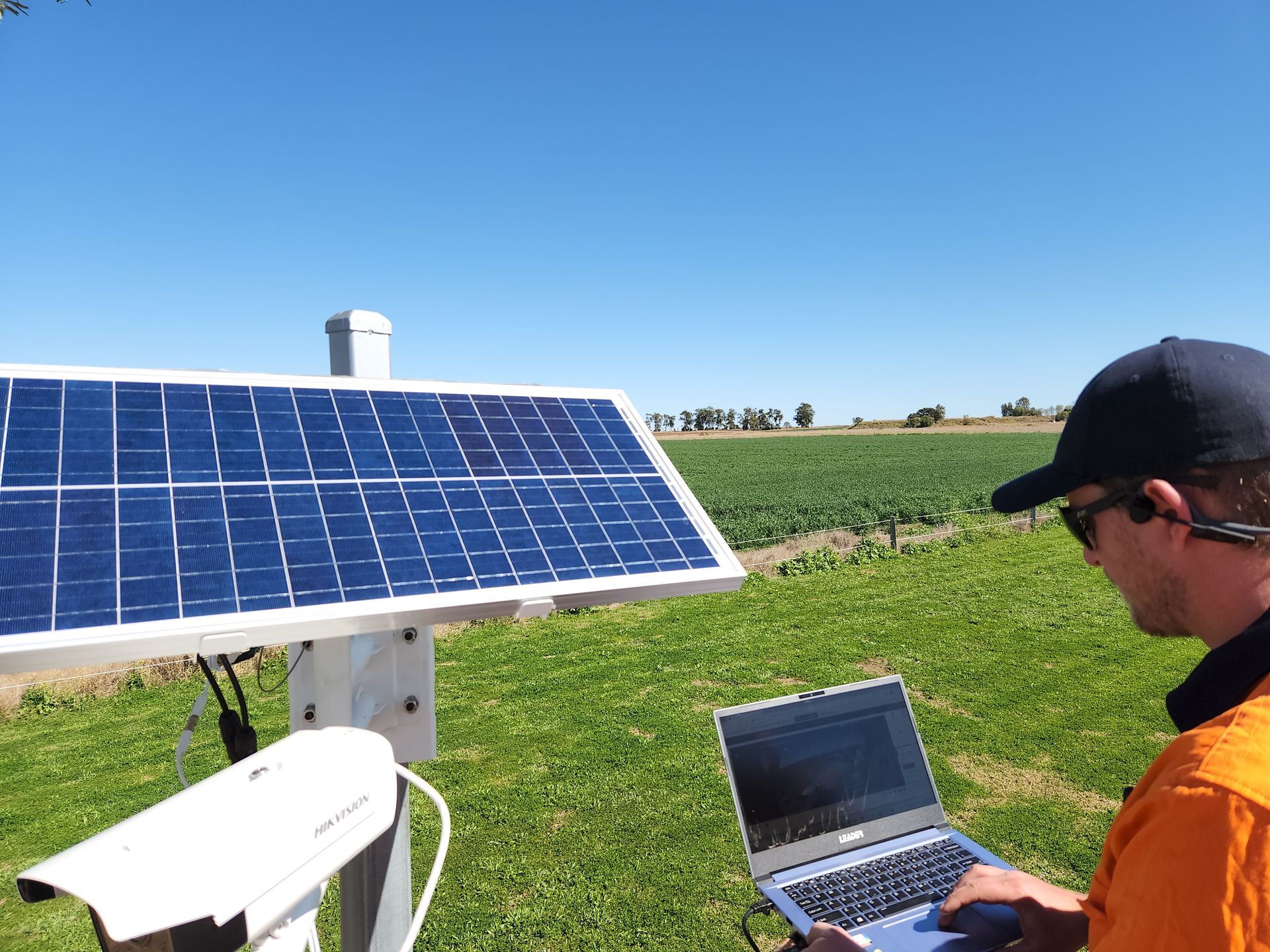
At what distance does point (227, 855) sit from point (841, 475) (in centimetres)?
4410

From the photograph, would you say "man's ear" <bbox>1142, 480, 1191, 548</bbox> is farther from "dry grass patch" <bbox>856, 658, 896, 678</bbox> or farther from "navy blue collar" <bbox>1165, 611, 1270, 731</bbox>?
"dry grass patch" <bbox>856, 658, 896, 678</bbox>

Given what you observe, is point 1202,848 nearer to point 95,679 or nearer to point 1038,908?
point 1038,908

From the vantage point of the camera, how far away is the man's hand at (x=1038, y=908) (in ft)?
6.81

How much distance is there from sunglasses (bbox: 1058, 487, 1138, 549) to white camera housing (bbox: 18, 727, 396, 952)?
171 cm

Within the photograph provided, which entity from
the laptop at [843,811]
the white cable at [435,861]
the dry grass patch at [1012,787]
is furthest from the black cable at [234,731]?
the dry grass patch at [1012,787]

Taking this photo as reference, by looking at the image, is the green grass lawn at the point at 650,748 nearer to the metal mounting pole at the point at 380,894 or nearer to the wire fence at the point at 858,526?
the metal mounting pole at the point at 380,894

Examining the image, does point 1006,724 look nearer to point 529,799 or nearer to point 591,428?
point 529,799

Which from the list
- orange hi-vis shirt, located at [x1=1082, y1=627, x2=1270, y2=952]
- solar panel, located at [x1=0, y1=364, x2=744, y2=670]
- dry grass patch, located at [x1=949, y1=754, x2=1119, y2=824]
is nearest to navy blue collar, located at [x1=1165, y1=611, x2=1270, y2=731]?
orange hi-vis shirt, located at [x1=1082, y1=627, x2=1270, y2=952]

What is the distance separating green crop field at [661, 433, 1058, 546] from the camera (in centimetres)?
2539

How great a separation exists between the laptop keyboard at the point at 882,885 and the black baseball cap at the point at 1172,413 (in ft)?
5.10

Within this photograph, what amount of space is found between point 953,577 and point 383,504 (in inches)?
495

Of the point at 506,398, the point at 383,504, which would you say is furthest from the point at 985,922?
the point at 506,398

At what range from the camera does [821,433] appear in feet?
295

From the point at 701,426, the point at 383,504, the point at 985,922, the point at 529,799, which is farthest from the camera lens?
the point at 701,426
